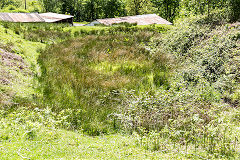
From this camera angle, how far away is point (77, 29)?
18.2m

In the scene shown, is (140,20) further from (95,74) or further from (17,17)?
(95,74)

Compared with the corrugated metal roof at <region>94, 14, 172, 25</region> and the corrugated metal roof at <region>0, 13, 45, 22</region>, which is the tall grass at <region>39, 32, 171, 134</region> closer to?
the corrugated metal roof at <region>0, 13, 45, 22</region>

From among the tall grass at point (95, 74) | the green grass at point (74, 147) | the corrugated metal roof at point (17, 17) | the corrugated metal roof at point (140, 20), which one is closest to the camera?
the green grass at point (74, 147)

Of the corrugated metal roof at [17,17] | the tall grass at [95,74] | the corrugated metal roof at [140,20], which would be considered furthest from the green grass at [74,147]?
the corrugated metal roof at [140,20]

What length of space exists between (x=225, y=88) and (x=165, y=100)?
2.38 m

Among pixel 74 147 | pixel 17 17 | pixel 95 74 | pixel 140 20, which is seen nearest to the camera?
pixel 74 147

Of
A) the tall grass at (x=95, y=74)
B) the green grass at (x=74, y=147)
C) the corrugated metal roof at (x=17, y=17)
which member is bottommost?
the green grass at (x=74, y=147)

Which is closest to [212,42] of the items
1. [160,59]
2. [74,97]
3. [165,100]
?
[160,59]

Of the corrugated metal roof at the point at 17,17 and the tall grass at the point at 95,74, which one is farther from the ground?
the corrugated metal roof at the point at 17,17

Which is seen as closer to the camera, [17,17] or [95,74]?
[95,74]

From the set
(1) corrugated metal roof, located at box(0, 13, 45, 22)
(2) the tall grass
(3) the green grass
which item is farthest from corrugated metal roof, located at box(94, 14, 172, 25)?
(3) the green grass

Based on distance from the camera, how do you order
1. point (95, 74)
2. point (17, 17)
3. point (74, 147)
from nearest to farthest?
point (74, 147)
point (95, 74)
point (17, 17)

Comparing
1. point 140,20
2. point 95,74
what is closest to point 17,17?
Answer: point 140,20

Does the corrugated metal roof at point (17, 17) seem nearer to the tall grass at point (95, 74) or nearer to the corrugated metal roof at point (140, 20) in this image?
the corrugated metal roof at point (140, 20)
